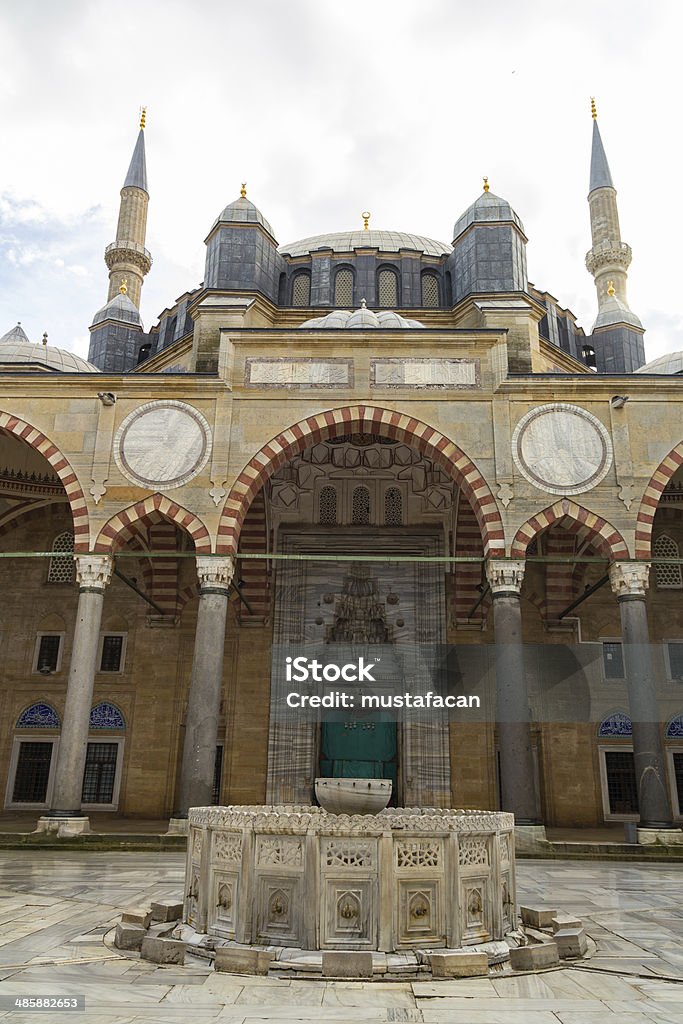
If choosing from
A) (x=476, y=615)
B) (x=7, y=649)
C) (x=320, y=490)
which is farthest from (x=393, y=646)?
(x=7, y=649)

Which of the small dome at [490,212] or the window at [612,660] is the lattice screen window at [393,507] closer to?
the window at [612,660]

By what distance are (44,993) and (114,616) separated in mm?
12375

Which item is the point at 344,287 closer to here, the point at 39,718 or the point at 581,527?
the point at 581,527

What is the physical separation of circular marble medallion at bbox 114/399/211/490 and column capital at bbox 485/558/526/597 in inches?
174

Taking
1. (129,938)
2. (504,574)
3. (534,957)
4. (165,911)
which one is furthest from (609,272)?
(129,938)

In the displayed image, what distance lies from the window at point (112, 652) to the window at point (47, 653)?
2.63ft

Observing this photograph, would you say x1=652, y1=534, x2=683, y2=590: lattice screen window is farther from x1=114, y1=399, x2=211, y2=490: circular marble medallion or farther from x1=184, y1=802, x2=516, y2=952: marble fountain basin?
x1=184, y1=802, x2=516, y2=952: marble fountain basin

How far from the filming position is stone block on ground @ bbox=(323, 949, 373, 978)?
4.04 m

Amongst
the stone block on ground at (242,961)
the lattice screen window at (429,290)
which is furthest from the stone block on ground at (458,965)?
the lattice screen window at (429,290)

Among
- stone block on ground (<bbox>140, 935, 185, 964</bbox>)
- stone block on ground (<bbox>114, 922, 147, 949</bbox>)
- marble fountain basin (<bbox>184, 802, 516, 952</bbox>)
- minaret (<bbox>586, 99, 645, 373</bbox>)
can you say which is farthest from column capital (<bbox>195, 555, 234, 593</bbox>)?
minaret (<bbox>586, 99, 645, 373</bbox>)

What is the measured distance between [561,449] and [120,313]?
11.9 meters

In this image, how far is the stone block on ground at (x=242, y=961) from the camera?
4.09m

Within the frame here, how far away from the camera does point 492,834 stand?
4.77 meters

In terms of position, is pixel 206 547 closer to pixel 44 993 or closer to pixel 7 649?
pixel 7 649
